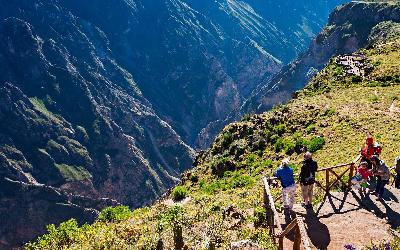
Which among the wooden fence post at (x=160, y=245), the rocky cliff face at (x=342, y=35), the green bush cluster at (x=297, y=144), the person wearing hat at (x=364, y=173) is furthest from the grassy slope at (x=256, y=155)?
the rocky cliff face at (x=342, y=35)

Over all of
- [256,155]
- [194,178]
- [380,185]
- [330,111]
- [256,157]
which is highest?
[194,178]

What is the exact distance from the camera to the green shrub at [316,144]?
3834 cm

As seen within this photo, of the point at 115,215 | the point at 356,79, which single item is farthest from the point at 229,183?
the point at 356,79

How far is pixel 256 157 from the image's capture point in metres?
44.3

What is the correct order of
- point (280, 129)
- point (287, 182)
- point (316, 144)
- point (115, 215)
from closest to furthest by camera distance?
point (287, 182)
point (316, 144)
point (115, 215)
point (280, 129)

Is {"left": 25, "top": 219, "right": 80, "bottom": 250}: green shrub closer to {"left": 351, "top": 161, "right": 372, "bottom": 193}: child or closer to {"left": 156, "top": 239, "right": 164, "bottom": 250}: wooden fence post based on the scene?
{"left": 156, "top": 239, "right": 164, "bottom": 250}: wooden fence post

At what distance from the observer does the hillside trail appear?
1783 cm

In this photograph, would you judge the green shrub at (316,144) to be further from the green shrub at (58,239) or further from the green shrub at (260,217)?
the green shrub at (58,239)

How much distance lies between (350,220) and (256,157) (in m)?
24.7

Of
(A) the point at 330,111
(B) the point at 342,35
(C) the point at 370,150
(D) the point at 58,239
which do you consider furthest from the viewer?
(B) the point at 342,35

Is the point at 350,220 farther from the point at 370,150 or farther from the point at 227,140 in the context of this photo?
the point at 227,140

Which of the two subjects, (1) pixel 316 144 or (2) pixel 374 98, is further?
(2) pixel 374 98

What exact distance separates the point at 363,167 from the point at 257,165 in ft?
63.4

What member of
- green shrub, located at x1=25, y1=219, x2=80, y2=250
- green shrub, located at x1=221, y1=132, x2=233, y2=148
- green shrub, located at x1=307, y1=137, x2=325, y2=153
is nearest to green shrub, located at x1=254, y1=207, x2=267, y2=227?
green shrub, located at x1=25, y1=219, x2=80, y2=250
